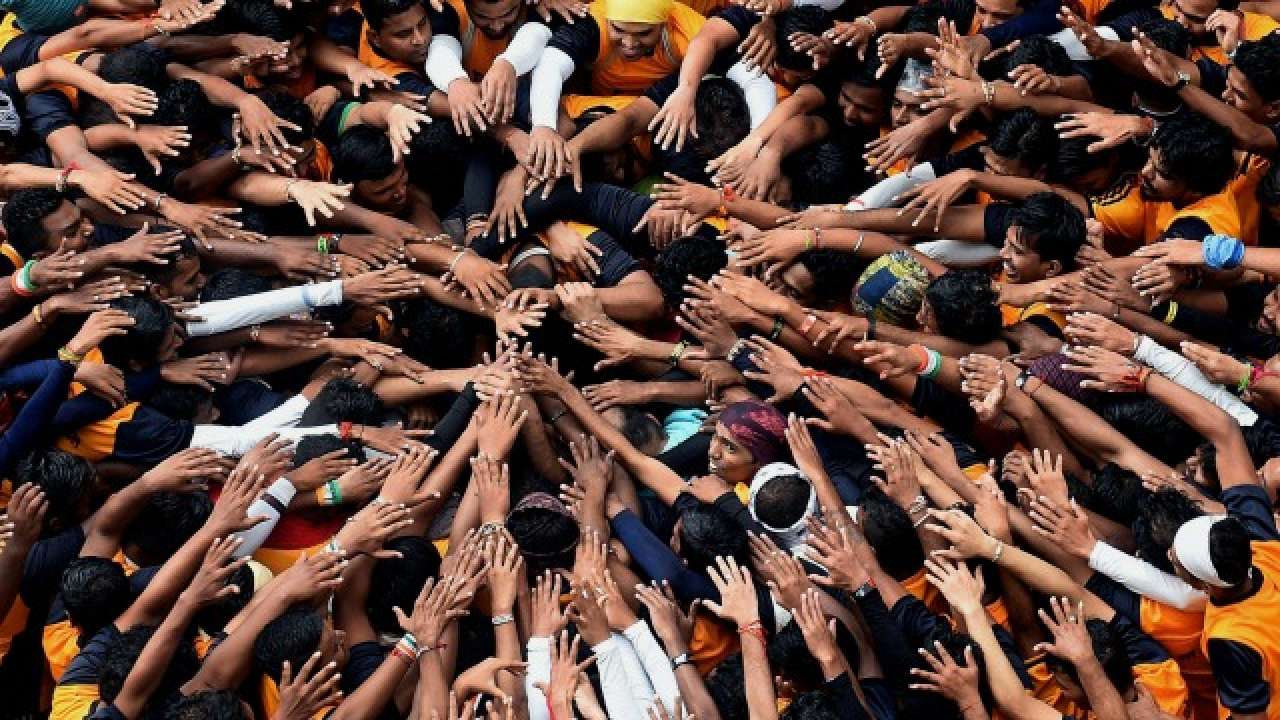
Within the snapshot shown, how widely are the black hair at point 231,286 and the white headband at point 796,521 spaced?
2610 mm

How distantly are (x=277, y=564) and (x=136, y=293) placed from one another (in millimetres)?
1448

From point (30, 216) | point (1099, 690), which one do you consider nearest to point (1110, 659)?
point (1099, 690)

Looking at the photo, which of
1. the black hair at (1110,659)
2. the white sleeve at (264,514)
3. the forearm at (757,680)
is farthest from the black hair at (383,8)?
the black hair at (1110,659)

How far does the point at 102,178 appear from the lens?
8828mm

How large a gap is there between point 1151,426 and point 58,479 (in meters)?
4.60

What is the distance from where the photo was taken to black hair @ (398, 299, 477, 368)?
29.1ft

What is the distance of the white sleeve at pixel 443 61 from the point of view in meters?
9.40

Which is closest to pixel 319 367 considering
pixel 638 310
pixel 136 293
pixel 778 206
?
pixel 136 293

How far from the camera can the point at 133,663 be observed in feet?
23.6

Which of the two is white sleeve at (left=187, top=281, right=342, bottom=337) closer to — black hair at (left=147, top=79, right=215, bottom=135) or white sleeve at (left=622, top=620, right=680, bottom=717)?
black hair at (left=147, top=79, right=215, bottom=135)

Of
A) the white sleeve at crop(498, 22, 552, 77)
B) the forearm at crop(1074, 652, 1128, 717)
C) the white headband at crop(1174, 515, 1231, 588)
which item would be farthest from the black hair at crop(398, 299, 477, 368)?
the white headband at crop(1174, 515, 1231, 588)

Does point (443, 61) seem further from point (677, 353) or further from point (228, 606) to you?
point (228, 606)

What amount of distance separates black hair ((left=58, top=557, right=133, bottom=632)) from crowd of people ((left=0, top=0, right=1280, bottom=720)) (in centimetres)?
2

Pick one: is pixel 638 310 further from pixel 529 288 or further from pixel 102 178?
pixel 102 178
